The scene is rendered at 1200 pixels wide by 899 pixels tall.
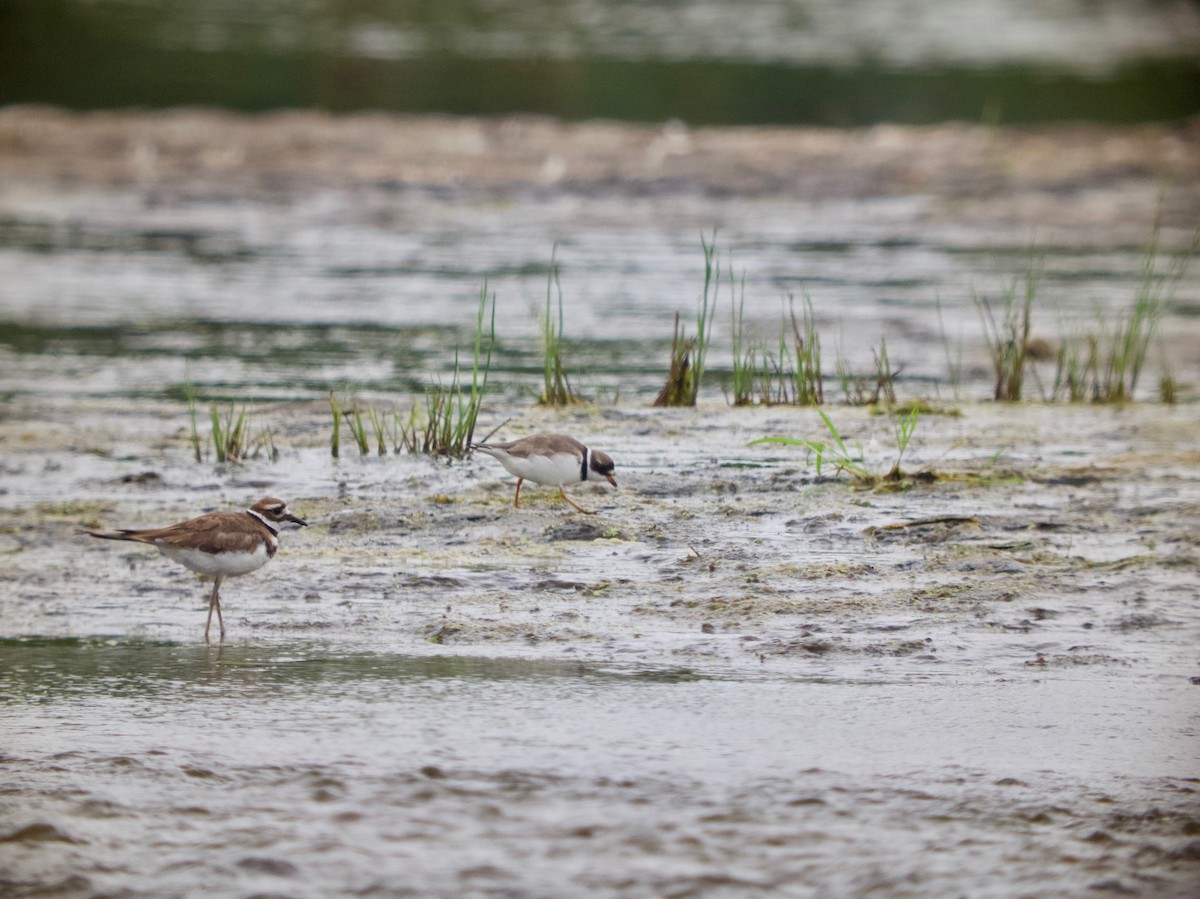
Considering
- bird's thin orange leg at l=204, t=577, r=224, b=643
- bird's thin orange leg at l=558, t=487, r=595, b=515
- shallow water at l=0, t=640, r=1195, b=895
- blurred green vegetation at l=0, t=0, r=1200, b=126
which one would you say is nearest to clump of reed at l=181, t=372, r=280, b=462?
bird's thin orange leg at l=558, t=487, r=595, b=515

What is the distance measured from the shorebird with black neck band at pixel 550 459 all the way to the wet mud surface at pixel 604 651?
238 millimetres

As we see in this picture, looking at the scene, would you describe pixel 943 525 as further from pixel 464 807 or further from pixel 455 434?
pixel 464 807

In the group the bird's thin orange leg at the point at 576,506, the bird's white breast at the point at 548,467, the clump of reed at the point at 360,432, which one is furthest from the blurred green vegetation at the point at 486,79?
the bird's white breast at the point at 548,467

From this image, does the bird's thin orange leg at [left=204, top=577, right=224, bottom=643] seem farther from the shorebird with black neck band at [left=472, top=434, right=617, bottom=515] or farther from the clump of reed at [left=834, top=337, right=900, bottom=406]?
the clump of reed at [left=834, top=337, right=900, bottom=406]

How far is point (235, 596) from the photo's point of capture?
20.0 ft

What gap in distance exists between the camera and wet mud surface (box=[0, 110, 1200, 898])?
3891 millimetres

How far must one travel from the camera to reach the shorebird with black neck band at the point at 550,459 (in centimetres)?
662

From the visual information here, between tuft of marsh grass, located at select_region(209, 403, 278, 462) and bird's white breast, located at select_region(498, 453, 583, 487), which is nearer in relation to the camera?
bird's white breast, located at select_region(498, 453, 583, 487)

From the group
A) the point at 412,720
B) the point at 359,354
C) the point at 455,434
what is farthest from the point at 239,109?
the point at 412,720

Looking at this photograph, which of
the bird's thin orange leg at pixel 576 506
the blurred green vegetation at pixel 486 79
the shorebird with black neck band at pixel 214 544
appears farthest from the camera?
the blurred green vegetation at pixel 486 79

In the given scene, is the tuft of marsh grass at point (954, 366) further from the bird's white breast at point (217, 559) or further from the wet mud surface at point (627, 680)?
the bird's white breast at point (217, 559)

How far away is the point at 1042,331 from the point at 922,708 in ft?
26.6

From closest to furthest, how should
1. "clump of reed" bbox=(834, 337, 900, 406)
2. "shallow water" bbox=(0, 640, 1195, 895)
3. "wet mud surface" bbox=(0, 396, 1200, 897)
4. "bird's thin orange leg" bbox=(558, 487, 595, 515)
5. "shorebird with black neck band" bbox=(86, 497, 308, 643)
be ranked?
"shallow water" bbox=(0, 640, 1195, 895), "wet mud surface" bbox=(0, 396, 1200, 897), "shorebird with black neck band" bbox=(86, 497, 308, 643), "bird's thin orange leg" bbox=(558, 487, 595, 515), "clump of reed" bbox=(834, 337, 900, 406)

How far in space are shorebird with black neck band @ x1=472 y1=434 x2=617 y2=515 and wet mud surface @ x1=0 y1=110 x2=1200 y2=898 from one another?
238 millimetres
